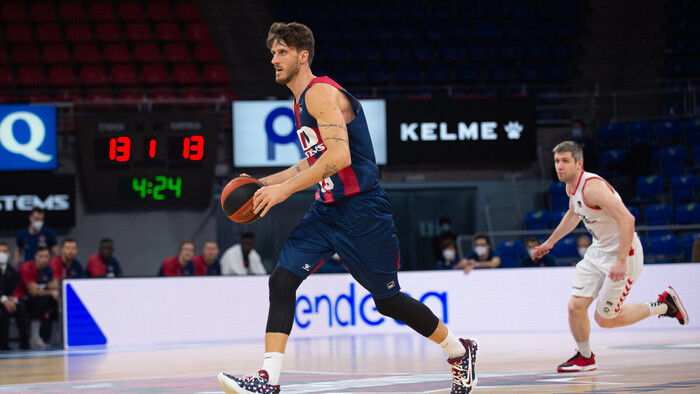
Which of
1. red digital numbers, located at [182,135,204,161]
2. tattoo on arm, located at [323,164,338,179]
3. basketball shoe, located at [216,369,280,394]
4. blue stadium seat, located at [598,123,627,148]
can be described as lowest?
basketball shoe, located at [216,369,280,394]

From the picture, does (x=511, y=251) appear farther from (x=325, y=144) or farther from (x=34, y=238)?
(x=325, y=144)

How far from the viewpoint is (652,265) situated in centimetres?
1145

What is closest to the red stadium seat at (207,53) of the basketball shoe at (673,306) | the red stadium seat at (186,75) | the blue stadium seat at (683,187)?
the red stadium seat at (186,75)

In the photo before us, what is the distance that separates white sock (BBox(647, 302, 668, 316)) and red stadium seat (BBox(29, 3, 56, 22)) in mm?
14202

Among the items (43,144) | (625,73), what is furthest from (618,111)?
(43,144)

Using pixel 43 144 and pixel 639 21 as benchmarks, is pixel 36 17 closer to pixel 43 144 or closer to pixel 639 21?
pixel 43 144

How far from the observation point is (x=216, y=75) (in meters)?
17.1

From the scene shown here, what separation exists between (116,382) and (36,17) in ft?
43.2

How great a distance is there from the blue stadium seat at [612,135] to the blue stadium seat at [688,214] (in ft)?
6.97

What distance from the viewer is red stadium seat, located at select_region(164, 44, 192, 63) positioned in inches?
682

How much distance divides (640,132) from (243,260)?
7.75 m

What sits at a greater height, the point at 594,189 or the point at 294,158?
the point at 294,158

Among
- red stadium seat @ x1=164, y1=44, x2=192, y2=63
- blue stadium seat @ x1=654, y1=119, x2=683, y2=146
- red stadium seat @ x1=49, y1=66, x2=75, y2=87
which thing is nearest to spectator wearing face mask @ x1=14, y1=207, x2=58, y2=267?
red stadium seat @ x1=49, y1=66, x2=75, y2=87

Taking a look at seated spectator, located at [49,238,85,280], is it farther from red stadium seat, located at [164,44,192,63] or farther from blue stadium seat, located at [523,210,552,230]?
blue stadium seat, located at [523,210,552,230]
